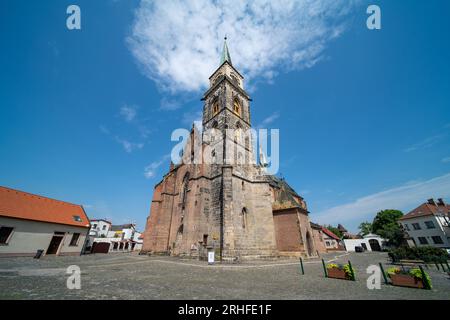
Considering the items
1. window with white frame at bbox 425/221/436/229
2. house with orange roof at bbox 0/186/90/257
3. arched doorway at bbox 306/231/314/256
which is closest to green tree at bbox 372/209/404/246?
window with white frame at bbox 425/221/436/229

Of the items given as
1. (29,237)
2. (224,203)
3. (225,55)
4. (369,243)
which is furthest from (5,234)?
(369,243)

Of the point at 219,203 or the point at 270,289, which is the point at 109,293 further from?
the point at 219,203

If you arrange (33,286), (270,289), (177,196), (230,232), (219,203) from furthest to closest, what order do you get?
(177,196), (219,203), (230,232), (270,289), (33,286)

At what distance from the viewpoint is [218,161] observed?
19656 millimetres

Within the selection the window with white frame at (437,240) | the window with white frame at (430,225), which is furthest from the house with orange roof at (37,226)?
the window with white frame at (430,225)

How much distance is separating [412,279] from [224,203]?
12141 millimetres

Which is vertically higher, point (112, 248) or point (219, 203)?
point (219, 203)

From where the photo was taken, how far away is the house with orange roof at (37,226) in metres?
15.8

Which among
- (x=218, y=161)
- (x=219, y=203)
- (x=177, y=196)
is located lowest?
(x=219, y=203)

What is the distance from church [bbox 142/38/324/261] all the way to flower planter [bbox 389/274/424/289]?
1061 centimetres
